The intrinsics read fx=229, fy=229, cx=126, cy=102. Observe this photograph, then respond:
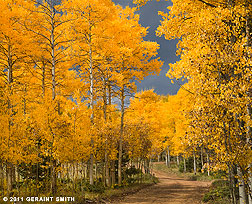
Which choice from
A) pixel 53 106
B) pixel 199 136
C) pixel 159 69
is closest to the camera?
pixel 199 136

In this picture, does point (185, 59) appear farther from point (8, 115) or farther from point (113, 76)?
point (113, 76)

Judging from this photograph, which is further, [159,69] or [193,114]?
[159,69]

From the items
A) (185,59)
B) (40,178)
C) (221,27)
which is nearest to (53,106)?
(40,178)

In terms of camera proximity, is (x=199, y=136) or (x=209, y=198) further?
(x=209, y=198)

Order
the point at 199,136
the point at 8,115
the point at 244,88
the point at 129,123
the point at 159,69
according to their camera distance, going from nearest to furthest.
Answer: the point at 244,88
the point at 199,136
the point at 8,115
the point at 159,69
the point at 129,123

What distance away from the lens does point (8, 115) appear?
722 cm

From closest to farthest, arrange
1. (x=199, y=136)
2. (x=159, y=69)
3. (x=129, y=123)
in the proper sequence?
Result: 1. (x=199, y=136)
2. (x=159, y=69)
3. (x=129, y=123)

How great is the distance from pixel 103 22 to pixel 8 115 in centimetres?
790

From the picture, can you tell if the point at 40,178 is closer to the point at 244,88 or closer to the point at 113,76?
the point at 113,76

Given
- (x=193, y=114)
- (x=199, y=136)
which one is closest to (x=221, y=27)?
(x=193, y=114)

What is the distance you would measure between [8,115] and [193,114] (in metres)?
5.63

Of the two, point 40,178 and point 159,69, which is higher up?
point 159,69

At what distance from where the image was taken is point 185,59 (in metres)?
5.47

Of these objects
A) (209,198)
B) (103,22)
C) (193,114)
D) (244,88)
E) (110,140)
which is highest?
(103,22)
